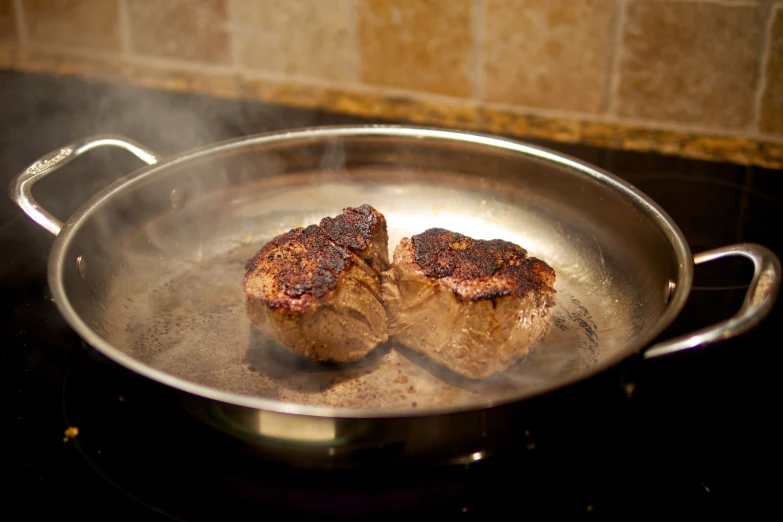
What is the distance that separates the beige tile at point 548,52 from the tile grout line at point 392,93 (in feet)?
0.11

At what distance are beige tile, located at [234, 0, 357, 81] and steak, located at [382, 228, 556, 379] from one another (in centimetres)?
A: 131

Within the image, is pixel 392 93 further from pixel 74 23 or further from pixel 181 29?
pixel 74 23

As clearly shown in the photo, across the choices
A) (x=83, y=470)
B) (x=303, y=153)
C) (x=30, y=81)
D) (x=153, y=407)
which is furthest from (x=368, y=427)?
(x=30, y=81)

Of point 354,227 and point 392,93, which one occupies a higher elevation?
point 392,93

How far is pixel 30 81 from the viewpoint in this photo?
290cm

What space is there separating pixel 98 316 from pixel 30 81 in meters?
1.78

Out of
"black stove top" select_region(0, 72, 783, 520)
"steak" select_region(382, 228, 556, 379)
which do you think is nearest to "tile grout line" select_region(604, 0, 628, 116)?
"black stove top" select_region(0, 72, 783, 520)

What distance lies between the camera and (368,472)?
112cm

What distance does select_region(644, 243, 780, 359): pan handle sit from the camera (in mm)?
1157

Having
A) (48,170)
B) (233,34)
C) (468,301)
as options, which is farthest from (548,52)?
(48,170)

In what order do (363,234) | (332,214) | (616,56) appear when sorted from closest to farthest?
1. (363,234)
2. (332,214)
3. (616,56)

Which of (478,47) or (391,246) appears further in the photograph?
(478,47)

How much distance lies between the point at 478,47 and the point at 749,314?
59.8 inches

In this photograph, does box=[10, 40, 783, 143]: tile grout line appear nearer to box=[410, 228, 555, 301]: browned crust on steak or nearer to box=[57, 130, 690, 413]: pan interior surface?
box=[57, 130, 690, 413]: pan interior surface
